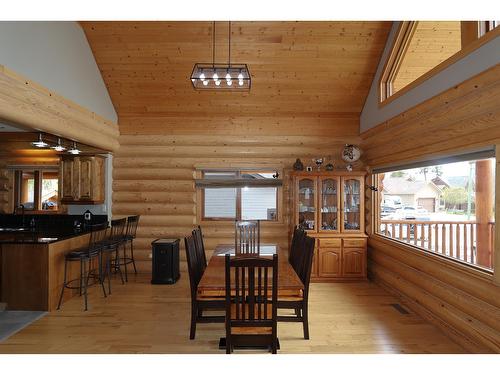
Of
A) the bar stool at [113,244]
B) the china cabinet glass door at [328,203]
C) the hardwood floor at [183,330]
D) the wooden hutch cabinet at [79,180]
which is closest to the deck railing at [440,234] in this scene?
the china cabinet glass door at [328,203]

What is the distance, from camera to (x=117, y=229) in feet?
18.2

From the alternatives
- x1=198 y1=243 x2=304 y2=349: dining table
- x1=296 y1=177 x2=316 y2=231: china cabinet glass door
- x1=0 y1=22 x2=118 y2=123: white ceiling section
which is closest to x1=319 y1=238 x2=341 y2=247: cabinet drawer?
x1=296 y1=177 x2=316 y2=231: china cabinet glass door

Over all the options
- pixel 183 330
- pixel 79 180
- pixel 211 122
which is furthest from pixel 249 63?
pixel 183 330

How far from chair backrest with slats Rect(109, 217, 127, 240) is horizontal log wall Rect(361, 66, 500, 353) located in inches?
170

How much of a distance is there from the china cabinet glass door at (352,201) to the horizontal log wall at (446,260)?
0.71 meters

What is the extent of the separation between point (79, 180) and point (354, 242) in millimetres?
4902

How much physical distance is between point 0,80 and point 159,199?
3.40 m

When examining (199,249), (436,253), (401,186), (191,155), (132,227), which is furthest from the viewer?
(191,155)

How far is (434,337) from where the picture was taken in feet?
11.3

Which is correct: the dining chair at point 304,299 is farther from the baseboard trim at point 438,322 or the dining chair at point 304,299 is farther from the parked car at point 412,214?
the parked car at point 412,214

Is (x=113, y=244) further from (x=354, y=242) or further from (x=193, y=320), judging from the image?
(x=354, y=242)

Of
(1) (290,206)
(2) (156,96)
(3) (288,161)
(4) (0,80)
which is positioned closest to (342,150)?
(3) (288,161)

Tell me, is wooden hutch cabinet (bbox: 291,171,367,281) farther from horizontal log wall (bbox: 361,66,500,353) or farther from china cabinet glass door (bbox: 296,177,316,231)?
horizontal log wall (bbox: 361,66,500,353)

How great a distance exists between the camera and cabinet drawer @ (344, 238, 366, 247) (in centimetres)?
554
